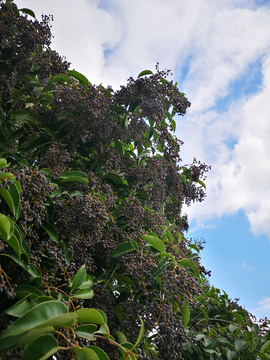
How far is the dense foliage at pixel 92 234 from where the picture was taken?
102 centimetres

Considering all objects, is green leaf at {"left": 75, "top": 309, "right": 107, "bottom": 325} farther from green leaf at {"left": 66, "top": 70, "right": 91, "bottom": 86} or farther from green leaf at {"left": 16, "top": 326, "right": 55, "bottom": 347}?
green leaf at {"left": 66, "top": 70, "right": 91, "bottom": 86}

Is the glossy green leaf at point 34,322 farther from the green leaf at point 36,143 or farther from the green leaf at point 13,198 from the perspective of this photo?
the green leaf at point 36,143

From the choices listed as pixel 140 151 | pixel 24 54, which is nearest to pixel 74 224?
pixel 140 151

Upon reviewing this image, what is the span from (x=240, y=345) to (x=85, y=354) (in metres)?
1.36

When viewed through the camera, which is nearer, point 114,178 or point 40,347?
point 40,347

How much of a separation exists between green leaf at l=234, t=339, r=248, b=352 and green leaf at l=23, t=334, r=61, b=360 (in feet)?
4.73

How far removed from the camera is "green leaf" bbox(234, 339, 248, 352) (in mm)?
1768

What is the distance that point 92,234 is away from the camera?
1.51 meters

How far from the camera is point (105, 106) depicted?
1.96 m

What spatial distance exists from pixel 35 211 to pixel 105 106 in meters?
0.98

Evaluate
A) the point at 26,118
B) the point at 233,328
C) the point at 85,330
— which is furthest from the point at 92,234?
the point at 233,328

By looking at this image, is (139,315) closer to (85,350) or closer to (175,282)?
(175,282)

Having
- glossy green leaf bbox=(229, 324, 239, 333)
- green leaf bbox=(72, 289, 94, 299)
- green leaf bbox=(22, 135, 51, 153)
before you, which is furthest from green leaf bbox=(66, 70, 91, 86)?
glossy green leaf bbox=(229, 324, 239, 333)

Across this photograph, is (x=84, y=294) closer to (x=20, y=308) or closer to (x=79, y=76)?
(x=20, y=308)
